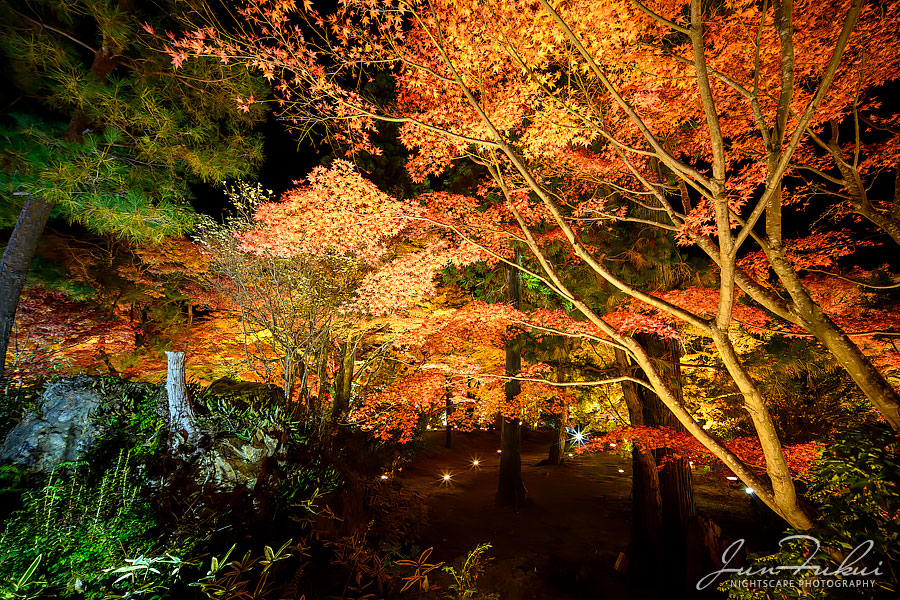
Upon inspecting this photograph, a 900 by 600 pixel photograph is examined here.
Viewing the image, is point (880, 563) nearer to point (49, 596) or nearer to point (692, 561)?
point (692, 561)

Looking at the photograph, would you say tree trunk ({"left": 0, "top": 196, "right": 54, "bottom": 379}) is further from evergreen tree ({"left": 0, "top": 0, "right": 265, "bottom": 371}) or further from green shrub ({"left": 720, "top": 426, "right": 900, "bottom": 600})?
green shrub ({"left": 720, "top": 426, "right": 900, "bottom": 600})

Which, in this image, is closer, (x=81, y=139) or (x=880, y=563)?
(x=880, y=563)

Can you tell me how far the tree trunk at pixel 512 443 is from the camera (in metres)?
10.2

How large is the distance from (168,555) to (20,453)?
3.08 m

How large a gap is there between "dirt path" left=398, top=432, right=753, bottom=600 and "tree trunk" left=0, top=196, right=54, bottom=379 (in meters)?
9.19

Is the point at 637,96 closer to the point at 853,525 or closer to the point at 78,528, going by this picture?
the point at 853,525

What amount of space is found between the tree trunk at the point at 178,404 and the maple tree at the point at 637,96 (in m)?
4.31

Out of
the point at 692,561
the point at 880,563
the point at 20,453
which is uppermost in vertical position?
the point at 880,563

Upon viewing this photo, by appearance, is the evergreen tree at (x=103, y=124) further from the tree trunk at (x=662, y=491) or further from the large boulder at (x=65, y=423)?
the tree trunk at (x=662, y=491)

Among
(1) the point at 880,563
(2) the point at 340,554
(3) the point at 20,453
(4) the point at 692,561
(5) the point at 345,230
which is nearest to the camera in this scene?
(1) the point at 880,563

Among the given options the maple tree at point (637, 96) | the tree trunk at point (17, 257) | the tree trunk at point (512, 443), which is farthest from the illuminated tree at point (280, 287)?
the tree trunk at point (512, 443)

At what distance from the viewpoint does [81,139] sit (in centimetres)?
626

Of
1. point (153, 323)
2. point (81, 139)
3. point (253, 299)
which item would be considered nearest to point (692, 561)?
point (253, 299)

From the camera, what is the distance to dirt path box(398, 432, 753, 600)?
6.55 meters
